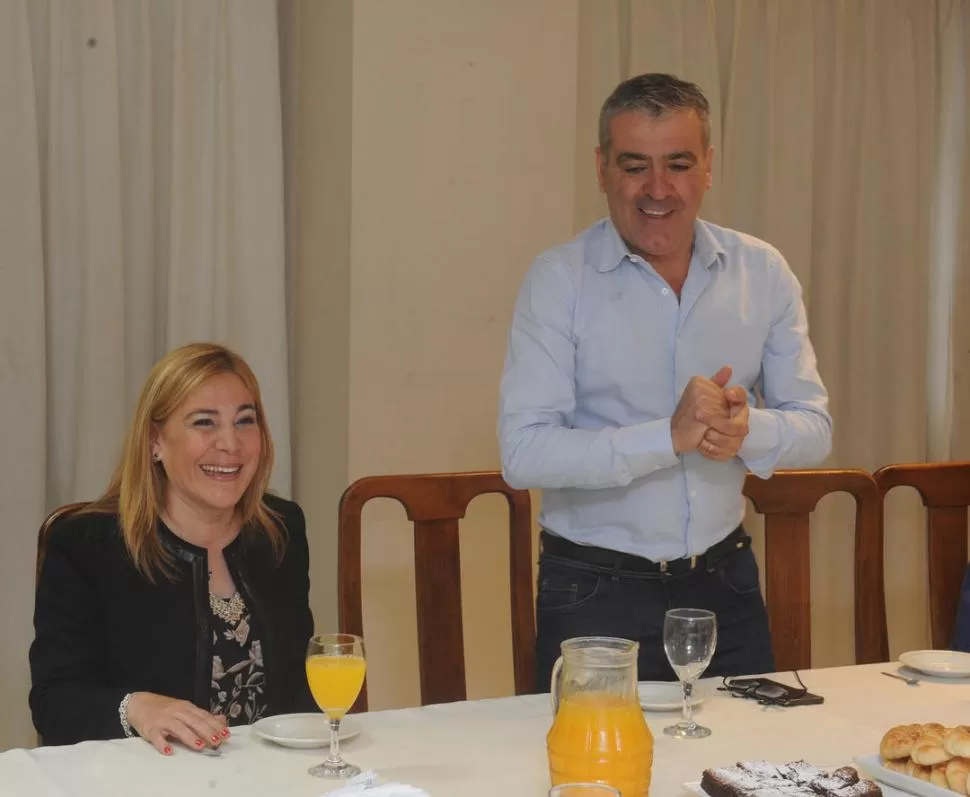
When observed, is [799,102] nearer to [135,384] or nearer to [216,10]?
[216,10]

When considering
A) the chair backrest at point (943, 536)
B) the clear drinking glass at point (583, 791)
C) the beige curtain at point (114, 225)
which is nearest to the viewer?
the clear drinking glass at point (583, 791)

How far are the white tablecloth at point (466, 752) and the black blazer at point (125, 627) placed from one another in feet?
1.34

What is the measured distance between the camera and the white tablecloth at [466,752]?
1.44 m

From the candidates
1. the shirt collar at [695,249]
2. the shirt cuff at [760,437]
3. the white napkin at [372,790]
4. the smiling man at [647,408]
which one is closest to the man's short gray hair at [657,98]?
the smiling man at [647,408]

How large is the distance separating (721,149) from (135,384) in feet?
6.03

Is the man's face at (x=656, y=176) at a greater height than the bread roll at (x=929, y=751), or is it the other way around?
the man's face at (x=656, y=176)

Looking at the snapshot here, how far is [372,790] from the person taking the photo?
130 centimetres

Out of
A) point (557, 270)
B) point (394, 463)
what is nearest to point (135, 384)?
point (394, 463)

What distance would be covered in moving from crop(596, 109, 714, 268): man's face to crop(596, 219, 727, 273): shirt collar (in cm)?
3

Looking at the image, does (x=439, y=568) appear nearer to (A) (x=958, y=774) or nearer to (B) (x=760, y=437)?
(B) (x=760, y=437)

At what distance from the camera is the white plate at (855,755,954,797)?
1.37m

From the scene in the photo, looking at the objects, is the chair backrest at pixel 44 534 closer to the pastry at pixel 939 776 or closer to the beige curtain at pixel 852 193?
the pastry at pixel 939 776

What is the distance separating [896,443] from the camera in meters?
4.09

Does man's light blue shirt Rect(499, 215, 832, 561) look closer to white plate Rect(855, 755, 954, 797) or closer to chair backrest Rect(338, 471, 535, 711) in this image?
chair backrest Rect(338, 471, 535, 711)
